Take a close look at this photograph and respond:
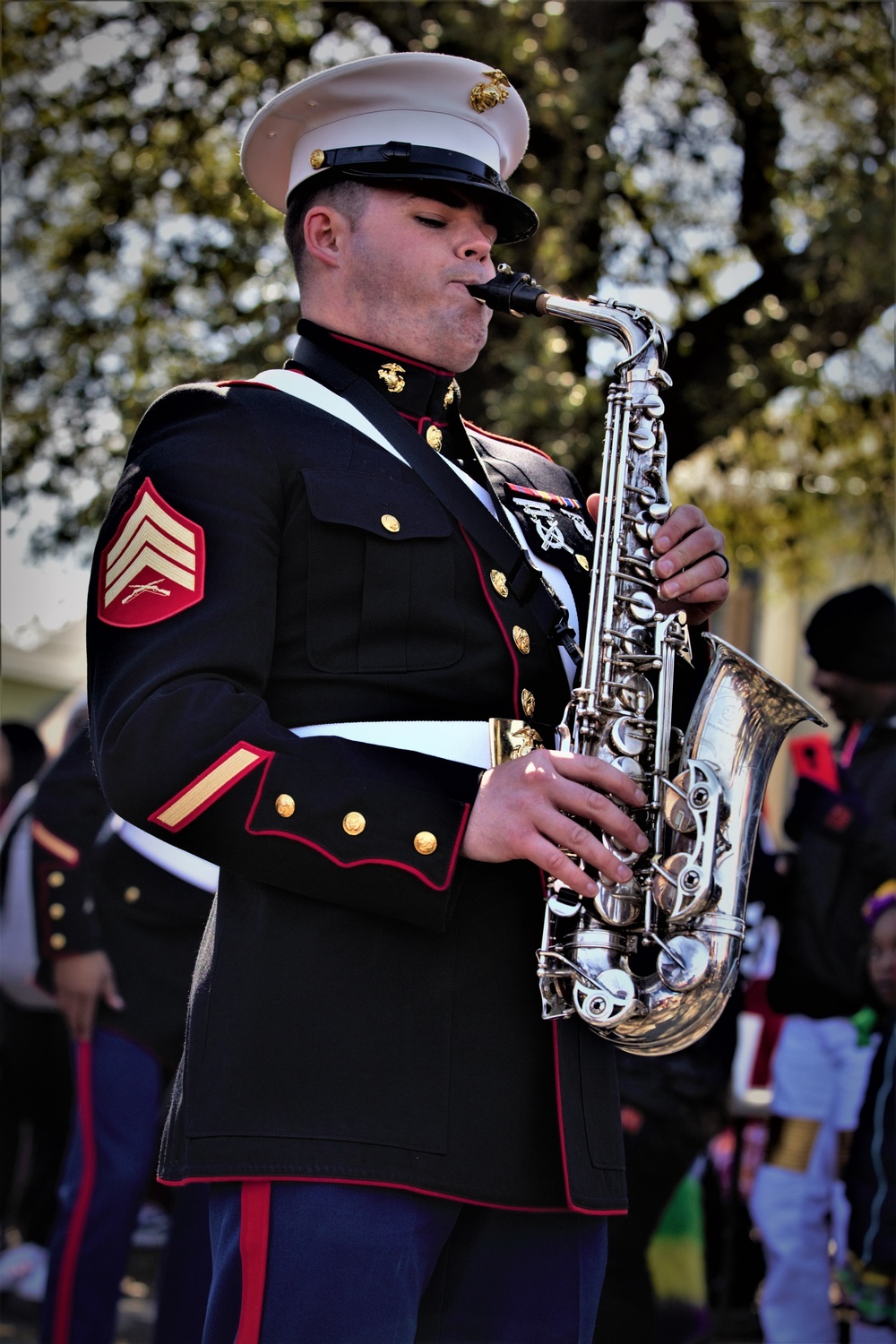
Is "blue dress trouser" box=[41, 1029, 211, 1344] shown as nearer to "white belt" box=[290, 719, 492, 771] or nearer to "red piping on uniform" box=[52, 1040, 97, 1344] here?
"red piping on uniform" box=[52, 1040, 97, 1344]

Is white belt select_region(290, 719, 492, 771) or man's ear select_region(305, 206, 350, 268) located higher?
man's ear select_region(305, 206, 350, 268)

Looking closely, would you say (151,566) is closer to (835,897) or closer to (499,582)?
(499,582)

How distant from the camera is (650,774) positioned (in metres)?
2.17

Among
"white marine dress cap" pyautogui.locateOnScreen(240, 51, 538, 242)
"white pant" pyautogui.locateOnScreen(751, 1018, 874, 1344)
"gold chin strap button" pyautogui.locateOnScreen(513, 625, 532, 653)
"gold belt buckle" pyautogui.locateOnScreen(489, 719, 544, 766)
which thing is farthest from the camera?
"white pant" pyautogui.locateOnScreen(751, 1018, 874, 1344)

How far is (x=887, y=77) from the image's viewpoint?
512cm

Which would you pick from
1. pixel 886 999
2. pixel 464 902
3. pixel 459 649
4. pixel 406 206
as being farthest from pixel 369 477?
pixel 886 999

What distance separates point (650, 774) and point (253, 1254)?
2.78 feet

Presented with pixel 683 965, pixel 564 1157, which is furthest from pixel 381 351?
pixel 564 1157

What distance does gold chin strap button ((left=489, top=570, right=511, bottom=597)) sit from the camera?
2.12 m

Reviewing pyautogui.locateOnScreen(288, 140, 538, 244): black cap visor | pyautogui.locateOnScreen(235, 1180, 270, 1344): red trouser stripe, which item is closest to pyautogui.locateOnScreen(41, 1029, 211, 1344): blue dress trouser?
pyautogui.locateOnScreen(235, 1180, 270, 1344): red trouser stripe

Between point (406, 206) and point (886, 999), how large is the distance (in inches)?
123

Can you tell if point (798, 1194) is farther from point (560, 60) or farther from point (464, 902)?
point (560, 60)

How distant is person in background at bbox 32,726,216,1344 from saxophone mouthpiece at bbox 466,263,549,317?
7.84 feet

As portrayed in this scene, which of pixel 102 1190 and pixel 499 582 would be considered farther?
pixel 102 1190
